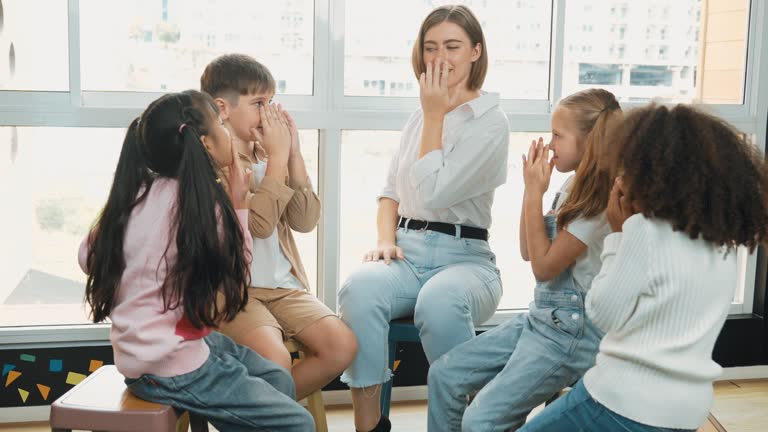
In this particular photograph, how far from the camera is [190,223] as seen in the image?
5.35ft

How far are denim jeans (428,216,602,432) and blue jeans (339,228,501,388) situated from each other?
0.45ft

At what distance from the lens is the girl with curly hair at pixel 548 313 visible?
1816 mm

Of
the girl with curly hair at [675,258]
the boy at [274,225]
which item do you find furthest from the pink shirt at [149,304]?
the girl with curly hair at [675,258]

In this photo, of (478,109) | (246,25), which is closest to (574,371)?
(478,109)

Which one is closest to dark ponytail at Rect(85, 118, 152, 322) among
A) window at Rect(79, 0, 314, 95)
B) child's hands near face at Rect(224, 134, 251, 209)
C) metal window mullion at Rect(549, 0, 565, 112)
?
child's hands near face at Rect(224, 134, 251, 209)

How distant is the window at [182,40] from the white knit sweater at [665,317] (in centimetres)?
148

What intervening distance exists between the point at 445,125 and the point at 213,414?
1.08 m

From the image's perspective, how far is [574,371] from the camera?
1837 mm

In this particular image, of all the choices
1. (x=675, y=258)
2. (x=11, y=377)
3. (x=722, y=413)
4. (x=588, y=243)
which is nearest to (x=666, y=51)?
(x=722, y=413)

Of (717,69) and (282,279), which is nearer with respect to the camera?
(282,279)

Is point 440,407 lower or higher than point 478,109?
lower

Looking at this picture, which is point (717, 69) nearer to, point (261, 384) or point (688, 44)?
point (688, 44)

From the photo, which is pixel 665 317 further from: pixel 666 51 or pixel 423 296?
pixel 666 51

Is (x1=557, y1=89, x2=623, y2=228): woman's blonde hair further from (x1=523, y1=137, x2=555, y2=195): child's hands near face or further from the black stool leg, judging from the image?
the black stool leg
